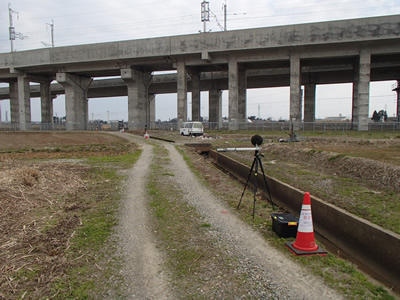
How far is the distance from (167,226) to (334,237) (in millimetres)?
3290

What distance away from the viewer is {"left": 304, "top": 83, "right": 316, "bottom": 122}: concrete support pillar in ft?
158

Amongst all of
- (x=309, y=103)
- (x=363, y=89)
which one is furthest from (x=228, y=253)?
(x=309, y=103)

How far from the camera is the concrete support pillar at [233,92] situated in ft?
133

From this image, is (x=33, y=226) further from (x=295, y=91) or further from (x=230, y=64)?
(x=230, y=64)

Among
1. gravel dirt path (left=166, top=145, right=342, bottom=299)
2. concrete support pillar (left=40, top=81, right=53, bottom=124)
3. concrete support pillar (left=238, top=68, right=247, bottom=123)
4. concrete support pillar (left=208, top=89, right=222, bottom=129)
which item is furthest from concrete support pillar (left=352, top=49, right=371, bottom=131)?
concrete support pillar (left=40, top=81, right=53, bottom=124)

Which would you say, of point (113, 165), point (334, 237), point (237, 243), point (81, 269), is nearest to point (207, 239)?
point (237, 243)

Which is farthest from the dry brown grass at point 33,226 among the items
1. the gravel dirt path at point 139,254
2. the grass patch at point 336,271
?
the grass patch at point 336,271

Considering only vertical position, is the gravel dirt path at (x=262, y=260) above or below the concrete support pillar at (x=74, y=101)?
below

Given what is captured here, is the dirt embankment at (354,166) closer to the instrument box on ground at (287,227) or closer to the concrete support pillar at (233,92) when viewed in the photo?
the instrument box on ground at (287,227)

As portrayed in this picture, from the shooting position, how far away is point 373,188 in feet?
26.5

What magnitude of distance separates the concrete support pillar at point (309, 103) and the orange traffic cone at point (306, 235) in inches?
1823

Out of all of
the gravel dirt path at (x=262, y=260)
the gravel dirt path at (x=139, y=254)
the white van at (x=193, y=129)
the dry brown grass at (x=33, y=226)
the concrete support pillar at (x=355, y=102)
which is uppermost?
the concrete support pillar at (x=355, y=102)

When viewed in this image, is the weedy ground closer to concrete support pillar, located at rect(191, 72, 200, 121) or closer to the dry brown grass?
the dry brown grass

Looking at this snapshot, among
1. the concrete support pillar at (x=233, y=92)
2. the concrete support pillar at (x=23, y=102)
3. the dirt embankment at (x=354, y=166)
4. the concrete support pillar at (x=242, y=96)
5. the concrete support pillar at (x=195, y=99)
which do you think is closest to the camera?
the dirt embankment at (x=354, y=166)
